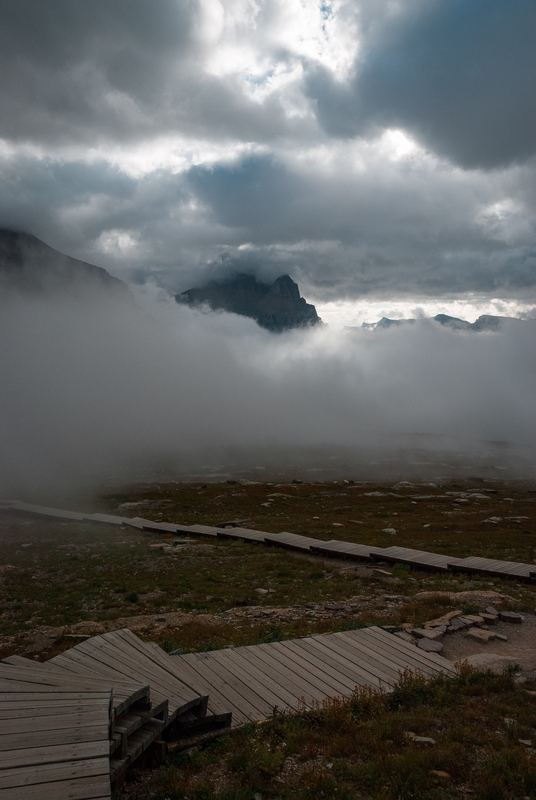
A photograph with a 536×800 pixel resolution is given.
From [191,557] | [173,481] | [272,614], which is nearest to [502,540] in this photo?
[191,557]

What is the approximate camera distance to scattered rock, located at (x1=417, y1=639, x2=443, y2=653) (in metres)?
12.5

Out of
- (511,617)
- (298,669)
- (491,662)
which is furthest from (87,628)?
(511,617)

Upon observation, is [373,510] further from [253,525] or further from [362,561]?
[362,561]

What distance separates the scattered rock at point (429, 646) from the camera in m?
12.5

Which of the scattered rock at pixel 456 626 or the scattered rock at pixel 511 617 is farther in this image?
the scattered rock at pixel 511 617

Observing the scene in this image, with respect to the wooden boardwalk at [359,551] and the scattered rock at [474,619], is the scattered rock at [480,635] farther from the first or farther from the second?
the wooden boardwalk at [359,551]

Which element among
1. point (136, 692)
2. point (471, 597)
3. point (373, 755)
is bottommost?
point (471, 597)

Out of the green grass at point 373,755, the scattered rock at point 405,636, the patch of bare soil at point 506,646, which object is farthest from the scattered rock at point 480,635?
the green grass at point 373,755

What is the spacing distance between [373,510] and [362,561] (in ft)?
85.4

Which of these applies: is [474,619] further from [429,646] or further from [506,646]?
[429,646]

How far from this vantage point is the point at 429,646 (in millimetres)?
12711

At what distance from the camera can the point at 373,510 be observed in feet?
168

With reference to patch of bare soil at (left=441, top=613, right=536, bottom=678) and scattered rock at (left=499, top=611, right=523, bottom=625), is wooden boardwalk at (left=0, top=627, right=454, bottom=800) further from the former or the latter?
scattered rock at (left=499, top=611, right=523, bottom=625)

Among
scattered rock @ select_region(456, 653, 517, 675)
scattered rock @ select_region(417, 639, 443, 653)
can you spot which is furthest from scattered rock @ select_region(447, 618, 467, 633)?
scattered rock @ select_region(456, 653, 517, 675)
